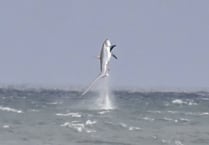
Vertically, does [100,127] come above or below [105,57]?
below

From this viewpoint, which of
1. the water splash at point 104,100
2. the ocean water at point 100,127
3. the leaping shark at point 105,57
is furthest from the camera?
the water splash at point 104,100

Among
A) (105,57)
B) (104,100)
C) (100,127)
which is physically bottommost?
(100,127)

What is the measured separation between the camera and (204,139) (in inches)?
1433

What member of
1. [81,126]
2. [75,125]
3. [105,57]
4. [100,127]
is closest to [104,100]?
[75,125]

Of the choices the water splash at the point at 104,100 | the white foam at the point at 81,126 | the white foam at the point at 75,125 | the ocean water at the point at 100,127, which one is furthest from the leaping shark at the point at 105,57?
the white foam at the point at 75,125

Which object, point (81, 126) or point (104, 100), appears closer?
point (81, 126)

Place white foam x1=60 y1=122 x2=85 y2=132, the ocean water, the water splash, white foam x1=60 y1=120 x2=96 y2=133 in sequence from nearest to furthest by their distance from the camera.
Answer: the ocean water, white foam x1=60 y1=120 x2=96 y2=133, white foam x1=60 y1=122 x2=85 y2=132, the water splash

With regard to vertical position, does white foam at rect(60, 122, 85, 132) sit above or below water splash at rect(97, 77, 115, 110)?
below

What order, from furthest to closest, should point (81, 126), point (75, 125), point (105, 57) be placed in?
point (75, 125)
point (81, 126)
point (105, 57)

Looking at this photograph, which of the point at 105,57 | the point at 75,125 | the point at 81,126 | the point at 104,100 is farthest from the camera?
the point at 104,100

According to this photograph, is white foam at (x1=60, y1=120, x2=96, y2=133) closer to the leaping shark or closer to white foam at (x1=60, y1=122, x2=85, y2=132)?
white foam at (x1=60, y1=122, x2=85, y2=132)

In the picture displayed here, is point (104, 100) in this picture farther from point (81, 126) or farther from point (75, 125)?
point (81, 126)

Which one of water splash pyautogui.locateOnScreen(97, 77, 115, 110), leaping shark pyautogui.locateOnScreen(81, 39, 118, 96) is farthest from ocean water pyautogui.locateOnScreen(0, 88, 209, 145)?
leaping shark pyautogui.locateOnScreen(81, 39, 118, 96)

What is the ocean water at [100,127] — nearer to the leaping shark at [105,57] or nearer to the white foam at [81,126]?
the white foam at [81,126]
